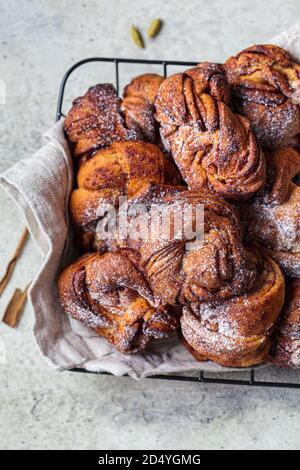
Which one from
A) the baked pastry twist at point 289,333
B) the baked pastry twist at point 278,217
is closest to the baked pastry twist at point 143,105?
the baked pastry twist at point 278,217

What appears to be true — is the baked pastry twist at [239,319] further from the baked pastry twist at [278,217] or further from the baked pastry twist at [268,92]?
the baked pastry twist at [268,92]

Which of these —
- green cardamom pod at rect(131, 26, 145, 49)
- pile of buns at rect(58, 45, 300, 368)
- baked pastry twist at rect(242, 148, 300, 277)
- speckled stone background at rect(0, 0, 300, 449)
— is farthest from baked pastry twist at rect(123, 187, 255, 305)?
green cardamom pod at rect(131, 26, 145, 49)

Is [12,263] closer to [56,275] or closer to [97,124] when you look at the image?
[56,275]

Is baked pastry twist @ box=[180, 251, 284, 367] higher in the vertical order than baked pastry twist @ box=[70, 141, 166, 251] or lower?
lower

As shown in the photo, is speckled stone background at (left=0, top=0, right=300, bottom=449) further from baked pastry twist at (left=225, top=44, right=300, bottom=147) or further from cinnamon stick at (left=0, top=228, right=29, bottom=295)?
baked pastry twist at (left=225, top=44, right=300, bottom=147)

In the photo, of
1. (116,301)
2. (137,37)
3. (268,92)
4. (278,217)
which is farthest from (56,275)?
(137,37)

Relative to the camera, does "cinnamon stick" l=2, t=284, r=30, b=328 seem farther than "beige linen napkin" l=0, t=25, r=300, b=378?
Yes

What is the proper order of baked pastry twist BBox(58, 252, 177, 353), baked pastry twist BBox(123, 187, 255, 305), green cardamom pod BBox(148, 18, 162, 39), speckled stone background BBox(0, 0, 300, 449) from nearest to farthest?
1. baked pastry twist BBox(123, 187, 255, 305)
2. baked pastry twist BBox(58, 252, 177, 353)
3. speckled stone background BBox(0, 0, 300, 449)
4. green cardamom pod BBox(148, 18, 162, 39)
